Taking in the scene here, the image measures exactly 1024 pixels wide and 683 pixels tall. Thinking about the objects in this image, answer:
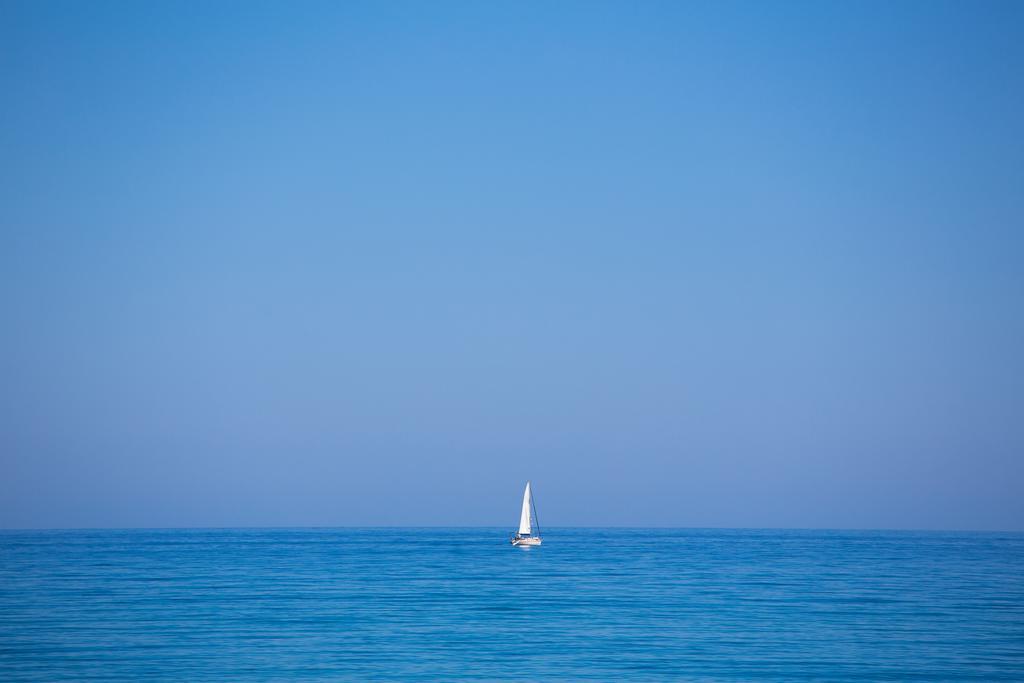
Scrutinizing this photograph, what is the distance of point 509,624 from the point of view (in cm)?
4512

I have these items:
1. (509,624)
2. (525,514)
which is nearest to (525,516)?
(525,514)

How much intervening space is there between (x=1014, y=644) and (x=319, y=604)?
31.6m

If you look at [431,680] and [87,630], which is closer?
[431,680]

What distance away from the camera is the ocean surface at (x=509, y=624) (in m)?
34.3

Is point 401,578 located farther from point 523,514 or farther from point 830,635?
point 523,514

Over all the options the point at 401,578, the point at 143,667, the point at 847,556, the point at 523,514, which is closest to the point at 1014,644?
the point at 143,667

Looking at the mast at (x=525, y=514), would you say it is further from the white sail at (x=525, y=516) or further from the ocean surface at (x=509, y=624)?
the ocean surface at (x=509, y=624)

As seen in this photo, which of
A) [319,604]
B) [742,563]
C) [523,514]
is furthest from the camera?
[523,514]

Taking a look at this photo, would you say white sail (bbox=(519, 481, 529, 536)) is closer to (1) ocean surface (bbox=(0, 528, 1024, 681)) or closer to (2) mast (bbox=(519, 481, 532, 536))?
(2) mast (bbox=(519, 481, 532, 536))

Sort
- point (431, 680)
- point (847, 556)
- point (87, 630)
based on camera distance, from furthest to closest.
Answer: point (847, 556) → point (87, 630) → point (431, 680)

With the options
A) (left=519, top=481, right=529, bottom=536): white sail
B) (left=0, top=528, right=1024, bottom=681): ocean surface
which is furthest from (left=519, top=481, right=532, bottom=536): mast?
(left=0, top=528, right=1024, bottom=681): ocean surface

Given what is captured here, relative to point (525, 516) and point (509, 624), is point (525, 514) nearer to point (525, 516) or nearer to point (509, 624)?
point (525, 516)

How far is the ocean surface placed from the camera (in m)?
34.3

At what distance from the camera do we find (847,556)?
106750 mm
